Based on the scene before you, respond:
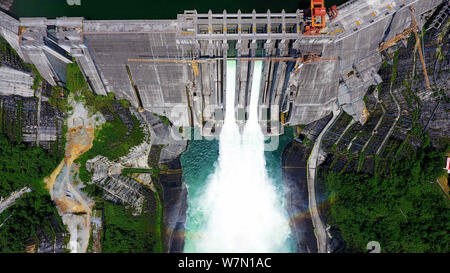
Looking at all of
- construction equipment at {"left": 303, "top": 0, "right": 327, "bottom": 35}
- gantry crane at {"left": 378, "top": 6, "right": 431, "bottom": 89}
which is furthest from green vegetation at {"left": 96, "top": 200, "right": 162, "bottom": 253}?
gantry crane at {"left": 378, "top": 6, "right": 431, "bottom": 89}

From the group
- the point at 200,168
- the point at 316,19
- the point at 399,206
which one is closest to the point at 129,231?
the point at 200,168

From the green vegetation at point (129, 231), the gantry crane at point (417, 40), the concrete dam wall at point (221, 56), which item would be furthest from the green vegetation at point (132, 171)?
the gantry crane at point (417, 40)

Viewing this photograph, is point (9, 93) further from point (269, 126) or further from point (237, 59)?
point (269, 126)

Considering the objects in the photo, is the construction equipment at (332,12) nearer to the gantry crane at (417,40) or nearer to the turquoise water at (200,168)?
the gantry crane at (417,40)

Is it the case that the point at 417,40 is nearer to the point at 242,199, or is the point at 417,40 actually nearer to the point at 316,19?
the point at 316,19

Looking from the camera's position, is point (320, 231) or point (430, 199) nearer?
point (430, 199)
